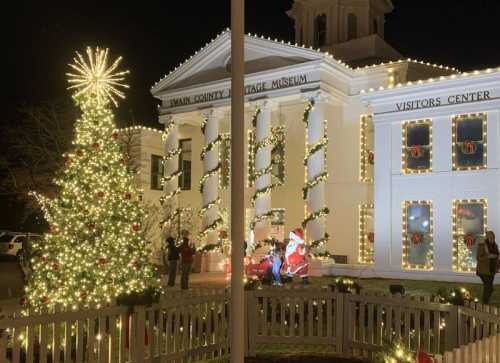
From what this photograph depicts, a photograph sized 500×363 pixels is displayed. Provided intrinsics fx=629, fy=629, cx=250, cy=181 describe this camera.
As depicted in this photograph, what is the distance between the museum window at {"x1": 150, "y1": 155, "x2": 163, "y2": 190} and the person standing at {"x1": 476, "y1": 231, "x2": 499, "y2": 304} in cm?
2297

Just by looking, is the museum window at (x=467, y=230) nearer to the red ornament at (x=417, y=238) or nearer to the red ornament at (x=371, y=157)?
the red ornament at (x=417, y=238)

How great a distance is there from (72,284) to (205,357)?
10.0 ft

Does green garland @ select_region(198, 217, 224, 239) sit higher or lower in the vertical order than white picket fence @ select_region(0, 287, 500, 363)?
higher

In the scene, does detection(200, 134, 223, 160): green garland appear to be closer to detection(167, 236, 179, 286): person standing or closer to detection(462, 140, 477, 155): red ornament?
detection(167, 236, 179, 286): person standing

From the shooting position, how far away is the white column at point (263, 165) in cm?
2625

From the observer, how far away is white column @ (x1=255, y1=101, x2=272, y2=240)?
26250 mm

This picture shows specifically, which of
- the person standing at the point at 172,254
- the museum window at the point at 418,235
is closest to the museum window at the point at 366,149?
the museum window at the point at 418,235

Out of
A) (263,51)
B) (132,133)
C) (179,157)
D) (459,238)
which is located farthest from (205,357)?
(132,133)

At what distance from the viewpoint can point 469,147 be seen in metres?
22.2

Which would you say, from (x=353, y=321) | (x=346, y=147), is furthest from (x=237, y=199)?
(x=346, y=147)

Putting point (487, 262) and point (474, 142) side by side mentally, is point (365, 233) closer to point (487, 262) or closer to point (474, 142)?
point (474, 142)

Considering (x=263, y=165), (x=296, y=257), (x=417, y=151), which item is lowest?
(x=296, y=257)

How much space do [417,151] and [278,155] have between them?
8.03m

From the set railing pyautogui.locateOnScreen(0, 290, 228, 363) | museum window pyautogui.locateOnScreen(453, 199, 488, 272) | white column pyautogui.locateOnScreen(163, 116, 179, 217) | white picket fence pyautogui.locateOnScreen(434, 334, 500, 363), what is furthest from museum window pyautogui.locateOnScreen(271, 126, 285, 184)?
white picket fence pyautogui.locateOnScreen(434, 334, 500, 363)
